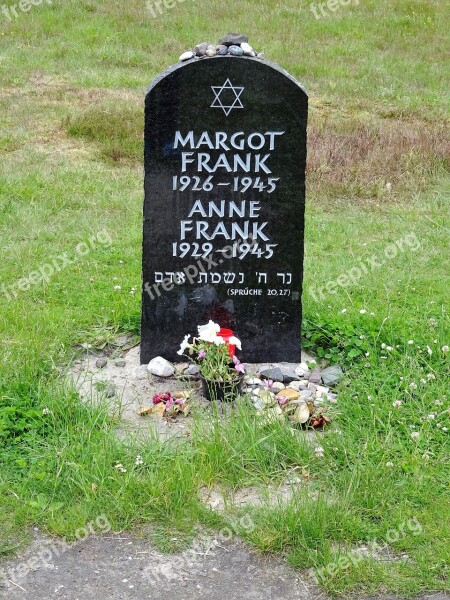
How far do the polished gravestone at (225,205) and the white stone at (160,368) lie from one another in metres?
0.13

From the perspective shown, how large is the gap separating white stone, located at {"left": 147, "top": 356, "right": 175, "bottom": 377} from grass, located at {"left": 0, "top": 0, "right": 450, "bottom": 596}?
57 centimetres

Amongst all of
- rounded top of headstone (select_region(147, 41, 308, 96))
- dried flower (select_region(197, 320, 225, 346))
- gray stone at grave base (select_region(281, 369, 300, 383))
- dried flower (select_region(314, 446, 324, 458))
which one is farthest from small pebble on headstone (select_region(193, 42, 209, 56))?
dried flower (select_region(314, 446, 324, 458))

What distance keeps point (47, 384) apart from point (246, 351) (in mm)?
1330

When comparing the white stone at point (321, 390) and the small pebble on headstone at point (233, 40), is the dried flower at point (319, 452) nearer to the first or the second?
the white stone at point (321, 390)

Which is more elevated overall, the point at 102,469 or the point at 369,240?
the point at 369,240

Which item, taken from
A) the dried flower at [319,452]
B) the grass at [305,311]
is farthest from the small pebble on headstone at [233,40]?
the dried flower at [319,452]

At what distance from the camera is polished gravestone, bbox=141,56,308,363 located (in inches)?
222

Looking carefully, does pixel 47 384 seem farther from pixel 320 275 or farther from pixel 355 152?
pixel 355 152

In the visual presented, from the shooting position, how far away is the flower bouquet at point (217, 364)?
5512mm

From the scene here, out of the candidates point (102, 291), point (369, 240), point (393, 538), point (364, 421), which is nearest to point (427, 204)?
point (369, 240)

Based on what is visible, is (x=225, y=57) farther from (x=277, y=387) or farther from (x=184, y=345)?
(x=277, y=387)

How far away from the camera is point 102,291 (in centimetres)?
716

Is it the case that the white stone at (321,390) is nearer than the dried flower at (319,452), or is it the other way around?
the dried flower at (319,452)

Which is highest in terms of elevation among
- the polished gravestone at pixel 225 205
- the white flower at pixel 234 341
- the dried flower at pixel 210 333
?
the polished gravestone at pixel 225 205
